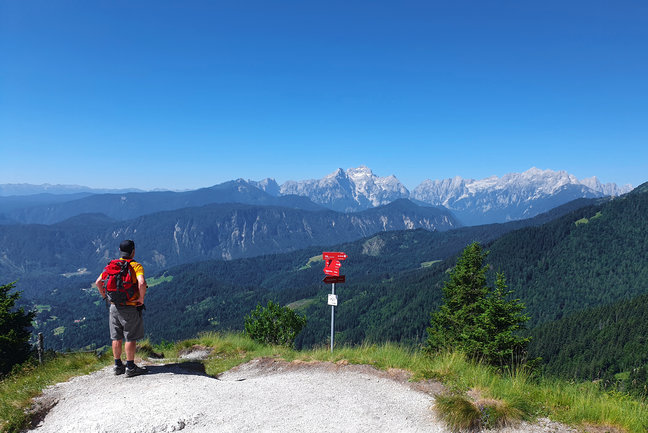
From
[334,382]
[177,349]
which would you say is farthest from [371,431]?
[177,349]

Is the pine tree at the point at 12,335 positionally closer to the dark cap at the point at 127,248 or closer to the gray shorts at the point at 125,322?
the gray shorts at the point at 125,322

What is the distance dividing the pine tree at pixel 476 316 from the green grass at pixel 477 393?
43.8 ft

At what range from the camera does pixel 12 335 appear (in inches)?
944

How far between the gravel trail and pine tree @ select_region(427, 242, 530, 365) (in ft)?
50.4

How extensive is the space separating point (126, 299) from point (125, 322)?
0.72 m

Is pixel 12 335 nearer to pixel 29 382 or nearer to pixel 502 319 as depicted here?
pixel 29 382

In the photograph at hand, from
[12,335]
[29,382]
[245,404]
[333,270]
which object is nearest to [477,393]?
[245,404]

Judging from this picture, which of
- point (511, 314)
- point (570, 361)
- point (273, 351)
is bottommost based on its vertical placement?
point (570, 361)

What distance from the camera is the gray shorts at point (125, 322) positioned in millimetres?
9539

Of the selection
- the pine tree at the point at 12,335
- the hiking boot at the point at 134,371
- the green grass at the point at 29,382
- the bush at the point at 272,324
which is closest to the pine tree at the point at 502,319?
the bush at the point at 272,324

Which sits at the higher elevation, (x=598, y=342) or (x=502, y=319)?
(x=502, y=319)

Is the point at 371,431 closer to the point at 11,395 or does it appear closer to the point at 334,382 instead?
the point at 334,382

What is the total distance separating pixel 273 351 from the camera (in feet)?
46.3

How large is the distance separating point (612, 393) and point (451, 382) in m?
3.35
